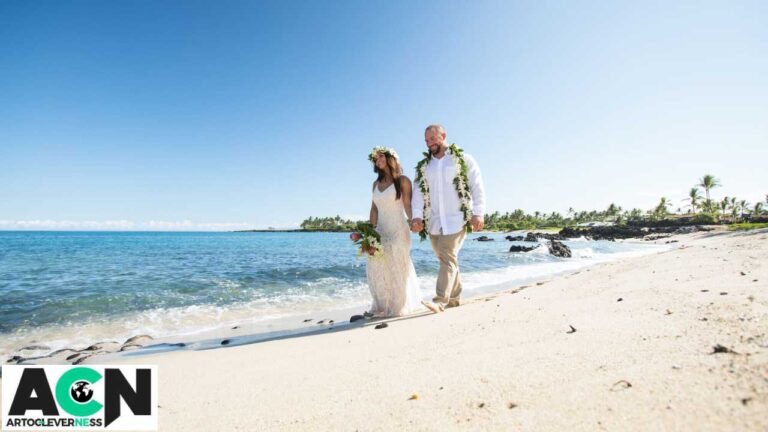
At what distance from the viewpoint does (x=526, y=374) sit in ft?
7.29

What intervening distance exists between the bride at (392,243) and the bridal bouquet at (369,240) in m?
0.14

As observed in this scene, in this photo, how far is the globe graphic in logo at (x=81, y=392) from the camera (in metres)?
2.58

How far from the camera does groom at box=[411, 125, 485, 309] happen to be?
5.71 metres

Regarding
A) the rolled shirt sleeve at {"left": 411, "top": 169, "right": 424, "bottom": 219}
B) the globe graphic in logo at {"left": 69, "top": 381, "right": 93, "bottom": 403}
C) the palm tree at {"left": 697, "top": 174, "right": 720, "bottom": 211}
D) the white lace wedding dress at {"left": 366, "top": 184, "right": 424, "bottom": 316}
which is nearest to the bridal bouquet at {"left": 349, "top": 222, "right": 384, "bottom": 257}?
the white lace wedding dress at {"left": 366, "top": 184, "right": 424, "bottom": 316}

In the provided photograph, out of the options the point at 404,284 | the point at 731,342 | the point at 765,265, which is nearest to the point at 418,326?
the point at 404,284

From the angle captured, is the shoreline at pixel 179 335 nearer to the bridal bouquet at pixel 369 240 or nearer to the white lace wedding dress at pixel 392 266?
the white lace wedding dress at pixel 392 266

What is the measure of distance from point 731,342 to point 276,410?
291cm

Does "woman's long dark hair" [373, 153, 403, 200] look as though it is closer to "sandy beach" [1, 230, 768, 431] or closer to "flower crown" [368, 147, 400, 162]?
"flower crown" [368, 147, 400, 162]

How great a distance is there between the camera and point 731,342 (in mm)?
2080

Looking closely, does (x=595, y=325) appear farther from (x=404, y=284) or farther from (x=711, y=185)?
(x=711, y=185)

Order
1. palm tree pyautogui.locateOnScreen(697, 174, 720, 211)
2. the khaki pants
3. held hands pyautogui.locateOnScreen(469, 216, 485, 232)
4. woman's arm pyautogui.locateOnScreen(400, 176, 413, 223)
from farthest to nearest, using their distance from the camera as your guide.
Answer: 1. palm tree pyautogui.locateOnScreen(697, 174, 720, 211)
2. woman's arm pyautogui.locateOnScreen(400, 176, 413, 223)
3. the khaki pants
4. held hands pyautogui.locateOnScreen(469, 216, 485, 232)

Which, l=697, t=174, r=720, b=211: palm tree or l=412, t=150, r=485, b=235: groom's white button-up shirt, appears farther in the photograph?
l=697, t=174, r=720, b=211: palm tree

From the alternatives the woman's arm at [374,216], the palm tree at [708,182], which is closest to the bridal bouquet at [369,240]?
the woman's arm at [374,216]

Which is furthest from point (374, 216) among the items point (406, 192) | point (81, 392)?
point (81, 392)
